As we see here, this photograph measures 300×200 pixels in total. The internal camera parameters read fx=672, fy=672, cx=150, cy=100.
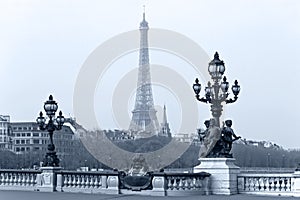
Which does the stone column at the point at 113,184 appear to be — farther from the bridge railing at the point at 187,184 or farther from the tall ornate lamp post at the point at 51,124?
the tall ornate lamp post at the point at 51,124

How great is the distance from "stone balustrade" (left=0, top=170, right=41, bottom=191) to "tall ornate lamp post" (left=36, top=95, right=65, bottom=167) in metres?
0.71

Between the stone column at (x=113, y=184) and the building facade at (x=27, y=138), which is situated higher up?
the building facade at (x=27, y=138)

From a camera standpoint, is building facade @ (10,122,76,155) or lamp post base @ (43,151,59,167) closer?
lamp post base @ (43,151,59,167)

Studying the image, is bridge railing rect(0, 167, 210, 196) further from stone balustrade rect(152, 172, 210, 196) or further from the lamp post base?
the lamp post base

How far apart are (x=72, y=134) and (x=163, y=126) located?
4323 centimetres

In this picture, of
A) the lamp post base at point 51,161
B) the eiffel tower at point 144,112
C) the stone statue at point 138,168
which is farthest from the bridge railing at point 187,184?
the eiffel tower at point 144,112

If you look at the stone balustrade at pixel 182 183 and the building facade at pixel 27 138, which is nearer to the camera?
the stone balustrade at pixel 182 183

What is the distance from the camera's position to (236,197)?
22844mm

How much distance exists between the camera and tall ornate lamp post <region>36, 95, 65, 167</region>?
27.7 m

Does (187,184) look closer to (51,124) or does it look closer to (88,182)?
(88,182)

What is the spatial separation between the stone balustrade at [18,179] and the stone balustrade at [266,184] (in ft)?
27.4

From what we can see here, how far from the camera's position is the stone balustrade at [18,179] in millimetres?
27656

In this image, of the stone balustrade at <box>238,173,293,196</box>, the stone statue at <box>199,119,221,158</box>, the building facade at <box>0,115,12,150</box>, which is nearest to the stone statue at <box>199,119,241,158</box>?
the stone statue at <box>199,119,221,158</box>

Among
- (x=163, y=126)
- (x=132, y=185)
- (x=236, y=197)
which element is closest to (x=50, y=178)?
(x=132, y=185)
